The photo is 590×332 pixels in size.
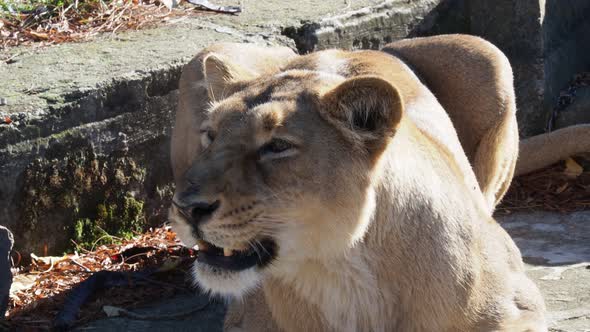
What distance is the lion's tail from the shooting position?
6.08 m

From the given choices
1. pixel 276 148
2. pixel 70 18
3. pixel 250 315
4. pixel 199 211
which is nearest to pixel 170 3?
pixel 70 18

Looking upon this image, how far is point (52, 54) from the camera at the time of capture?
5.58 meters

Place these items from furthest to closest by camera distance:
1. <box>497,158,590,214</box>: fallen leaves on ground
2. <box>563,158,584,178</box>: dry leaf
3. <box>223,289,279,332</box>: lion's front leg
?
<box>563,158,584,178</box>: dry leaf → <box>497,158,590,214</box>: fallen leaves on ground → <box>223,289,279,332</box>: lion's front leg

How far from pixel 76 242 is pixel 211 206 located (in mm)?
2182

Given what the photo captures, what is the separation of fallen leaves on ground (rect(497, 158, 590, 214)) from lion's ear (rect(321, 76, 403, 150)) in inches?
116

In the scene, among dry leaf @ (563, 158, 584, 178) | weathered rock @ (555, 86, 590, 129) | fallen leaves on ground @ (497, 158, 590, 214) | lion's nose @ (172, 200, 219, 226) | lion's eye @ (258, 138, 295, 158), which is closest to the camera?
lion's nose @ (172, 200, 219, 226)

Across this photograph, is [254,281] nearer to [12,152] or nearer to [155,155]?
[12,152]

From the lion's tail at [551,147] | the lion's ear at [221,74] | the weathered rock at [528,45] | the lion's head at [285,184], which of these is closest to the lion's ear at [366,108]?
the lion's head at [285,184]

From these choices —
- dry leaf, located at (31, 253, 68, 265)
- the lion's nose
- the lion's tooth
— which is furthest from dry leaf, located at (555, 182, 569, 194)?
the lion's nose

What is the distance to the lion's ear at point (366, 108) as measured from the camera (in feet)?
10.6

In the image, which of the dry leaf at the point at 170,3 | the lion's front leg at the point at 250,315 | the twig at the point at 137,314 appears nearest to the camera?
the lion's front leg at the point at 250,315

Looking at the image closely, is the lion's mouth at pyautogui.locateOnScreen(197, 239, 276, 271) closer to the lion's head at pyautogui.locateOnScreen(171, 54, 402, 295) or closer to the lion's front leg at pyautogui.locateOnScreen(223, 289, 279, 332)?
the lion's head at pyautogui.locateOnScreen(171, 54, 402, 295)

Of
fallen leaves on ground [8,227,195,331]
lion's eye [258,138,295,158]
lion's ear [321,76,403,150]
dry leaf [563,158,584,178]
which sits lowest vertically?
dry leaf [563,158,584,178]

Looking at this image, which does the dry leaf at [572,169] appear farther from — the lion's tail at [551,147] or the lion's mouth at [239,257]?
the lion's mouth at [239,257]
